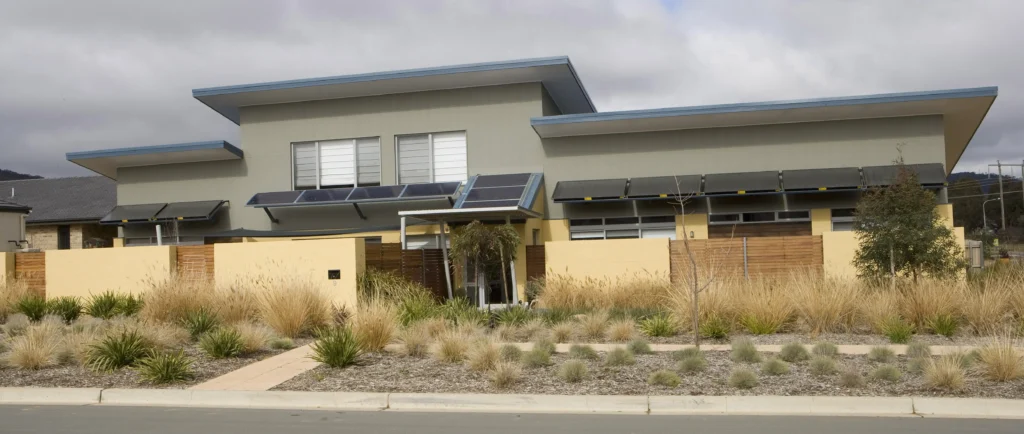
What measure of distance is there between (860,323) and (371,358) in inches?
347

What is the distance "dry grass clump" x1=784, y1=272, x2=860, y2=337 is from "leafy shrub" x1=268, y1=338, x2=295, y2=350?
8984 mm

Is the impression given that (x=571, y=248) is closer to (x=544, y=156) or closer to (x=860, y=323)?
(x=544, y=156)

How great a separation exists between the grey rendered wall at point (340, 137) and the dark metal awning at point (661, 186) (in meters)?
3.17

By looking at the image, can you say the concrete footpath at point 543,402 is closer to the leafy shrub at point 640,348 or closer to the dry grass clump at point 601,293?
the leafy shrub at point 640,348

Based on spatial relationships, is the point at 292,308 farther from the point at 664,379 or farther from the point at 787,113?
the point at 787,113

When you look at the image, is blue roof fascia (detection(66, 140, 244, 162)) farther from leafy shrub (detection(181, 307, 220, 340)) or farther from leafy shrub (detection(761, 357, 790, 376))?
leafy shrub (detection(761, 357, 790, 376))

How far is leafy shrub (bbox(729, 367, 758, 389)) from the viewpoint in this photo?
1030 cm

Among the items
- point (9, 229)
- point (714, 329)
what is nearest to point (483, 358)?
point (714, 329)

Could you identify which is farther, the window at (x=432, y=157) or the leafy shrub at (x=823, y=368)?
the window at (x=432, y=157)

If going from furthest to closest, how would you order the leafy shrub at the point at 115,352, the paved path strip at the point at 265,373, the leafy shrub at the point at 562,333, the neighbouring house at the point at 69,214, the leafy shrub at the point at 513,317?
1. the neighbouring house at the point at 69,214
2. the leafy shrub at the point at 513,317
3. the leafy shrub at the point at 562,333
4. the leafy shrub at the point at 115,352
5. the paved path strip at the point at 265,373

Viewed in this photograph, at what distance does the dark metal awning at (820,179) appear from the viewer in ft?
75.4

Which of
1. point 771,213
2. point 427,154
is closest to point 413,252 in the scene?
point 427,154

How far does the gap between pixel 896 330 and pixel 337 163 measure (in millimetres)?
19002

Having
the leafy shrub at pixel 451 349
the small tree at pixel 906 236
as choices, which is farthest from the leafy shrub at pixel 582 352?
the small tree at pixel 906 236
